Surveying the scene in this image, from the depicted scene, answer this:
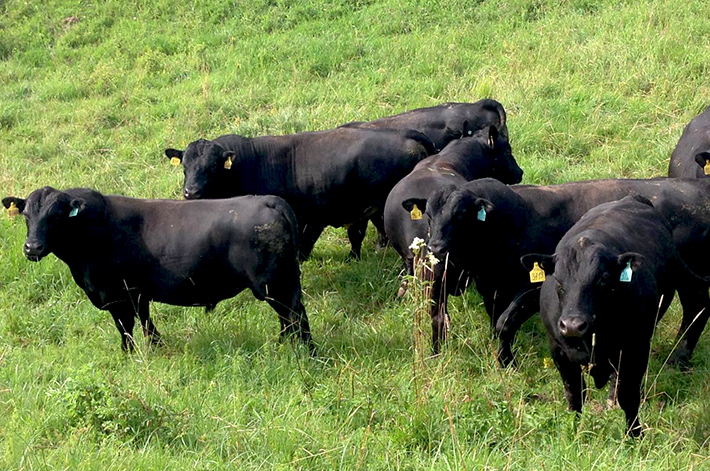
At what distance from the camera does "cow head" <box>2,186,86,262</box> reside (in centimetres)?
823

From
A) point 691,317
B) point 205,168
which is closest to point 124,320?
point 205,168

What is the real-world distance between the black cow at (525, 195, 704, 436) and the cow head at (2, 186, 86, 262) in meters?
4.27

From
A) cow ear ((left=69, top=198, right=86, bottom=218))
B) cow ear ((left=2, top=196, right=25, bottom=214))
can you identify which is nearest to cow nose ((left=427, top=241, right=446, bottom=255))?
cow ear ((left=69, top=198, right=86, bottom=218))

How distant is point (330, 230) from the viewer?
11586mm

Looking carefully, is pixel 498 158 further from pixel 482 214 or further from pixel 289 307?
pixel 289 307

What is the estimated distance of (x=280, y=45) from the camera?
1619 cm

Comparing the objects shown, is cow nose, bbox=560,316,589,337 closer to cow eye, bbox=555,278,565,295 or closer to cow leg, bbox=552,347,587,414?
cow eye, bbox=555,278,565,295

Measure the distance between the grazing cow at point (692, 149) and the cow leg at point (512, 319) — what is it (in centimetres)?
275

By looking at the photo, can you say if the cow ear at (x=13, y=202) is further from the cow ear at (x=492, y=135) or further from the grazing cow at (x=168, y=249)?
the cow ear at (x=492, y=135)

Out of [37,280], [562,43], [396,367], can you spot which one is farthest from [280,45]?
[396,367]

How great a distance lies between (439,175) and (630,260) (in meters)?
3.35

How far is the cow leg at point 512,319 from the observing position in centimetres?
780

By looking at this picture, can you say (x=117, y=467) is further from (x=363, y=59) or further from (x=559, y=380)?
(x=363, y=59)

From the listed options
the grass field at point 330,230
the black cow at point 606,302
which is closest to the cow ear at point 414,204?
the grass field at point 330,230
